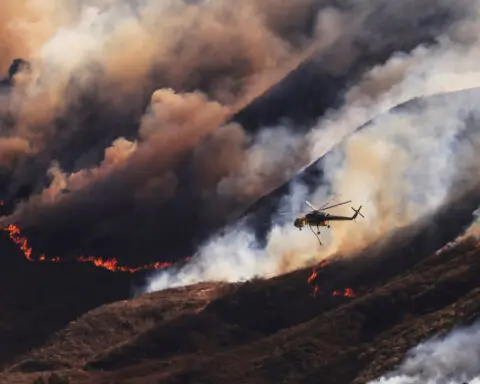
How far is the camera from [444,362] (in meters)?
153

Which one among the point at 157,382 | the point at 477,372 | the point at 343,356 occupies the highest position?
the point at 157,382

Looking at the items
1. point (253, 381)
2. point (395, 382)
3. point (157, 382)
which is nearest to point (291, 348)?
point (253, 381)

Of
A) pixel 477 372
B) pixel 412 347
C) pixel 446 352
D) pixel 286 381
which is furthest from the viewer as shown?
pixel 286 381

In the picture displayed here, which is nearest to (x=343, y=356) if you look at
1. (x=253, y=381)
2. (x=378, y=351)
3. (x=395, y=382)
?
(x=378, y=351)

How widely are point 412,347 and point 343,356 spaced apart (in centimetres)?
1873

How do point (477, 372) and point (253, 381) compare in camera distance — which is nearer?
point (477, 372)

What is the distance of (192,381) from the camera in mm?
195250

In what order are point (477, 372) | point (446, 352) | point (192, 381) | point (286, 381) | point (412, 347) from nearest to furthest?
point (477, 372) < point (446, 352) < point (412, 347) < point (286, 381) < point (192, 381)

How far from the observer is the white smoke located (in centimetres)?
14788

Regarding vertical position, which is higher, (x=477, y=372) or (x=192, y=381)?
(x=192, y=381)

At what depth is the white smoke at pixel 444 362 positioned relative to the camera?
148m

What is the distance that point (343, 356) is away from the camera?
18375 centimetres

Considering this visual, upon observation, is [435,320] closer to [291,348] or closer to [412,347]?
[412,347]

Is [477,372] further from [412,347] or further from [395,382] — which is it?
[412,347]
